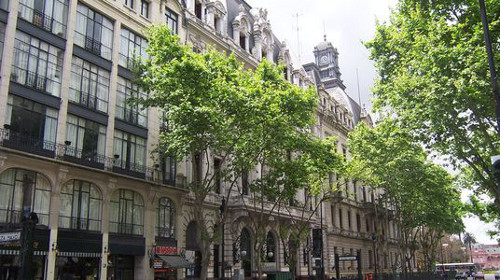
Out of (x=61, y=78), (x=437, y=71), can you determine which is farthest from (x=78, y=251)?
(x=437, y=71)

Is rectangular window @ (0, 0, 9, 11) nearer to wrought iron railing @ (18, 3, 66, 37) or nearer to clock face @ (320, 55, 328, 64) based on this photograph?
wrought iron railing @ (18, 3, 66, 37)

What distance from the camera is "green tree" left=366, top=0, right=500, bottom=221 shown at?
20719mm

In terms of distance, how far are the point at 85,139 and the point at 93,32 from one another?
6.74 meters

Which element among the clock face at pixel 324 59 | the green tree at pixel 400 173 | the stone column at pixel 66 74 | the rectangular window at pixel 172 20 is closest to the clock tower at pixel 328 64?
the clock face at pixel 324 59

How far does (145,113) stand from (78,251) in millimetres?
10266

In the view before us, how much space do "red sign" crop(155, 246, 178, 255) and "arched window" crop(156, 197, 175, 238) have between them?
914 millimetres

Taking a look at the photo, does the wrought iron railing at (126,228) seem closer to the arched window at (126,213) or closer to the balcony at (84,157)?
the arched window at (126,213)

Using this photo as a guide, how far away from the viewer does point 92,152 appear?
27828mm

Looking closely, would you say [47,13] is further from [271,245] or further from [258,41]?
[271,245]

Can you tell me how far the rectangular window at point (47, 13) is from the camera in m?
25.3

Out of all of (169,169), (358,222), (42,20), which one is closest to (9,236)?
(42,20)

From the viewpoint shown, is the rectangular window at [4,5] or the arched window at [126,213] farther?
the arched window at [126,213]

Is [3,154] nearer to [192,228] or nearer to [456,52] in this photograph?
[192,228]

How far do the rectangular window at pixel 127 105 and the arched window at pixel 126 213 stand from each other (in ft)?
15.5
